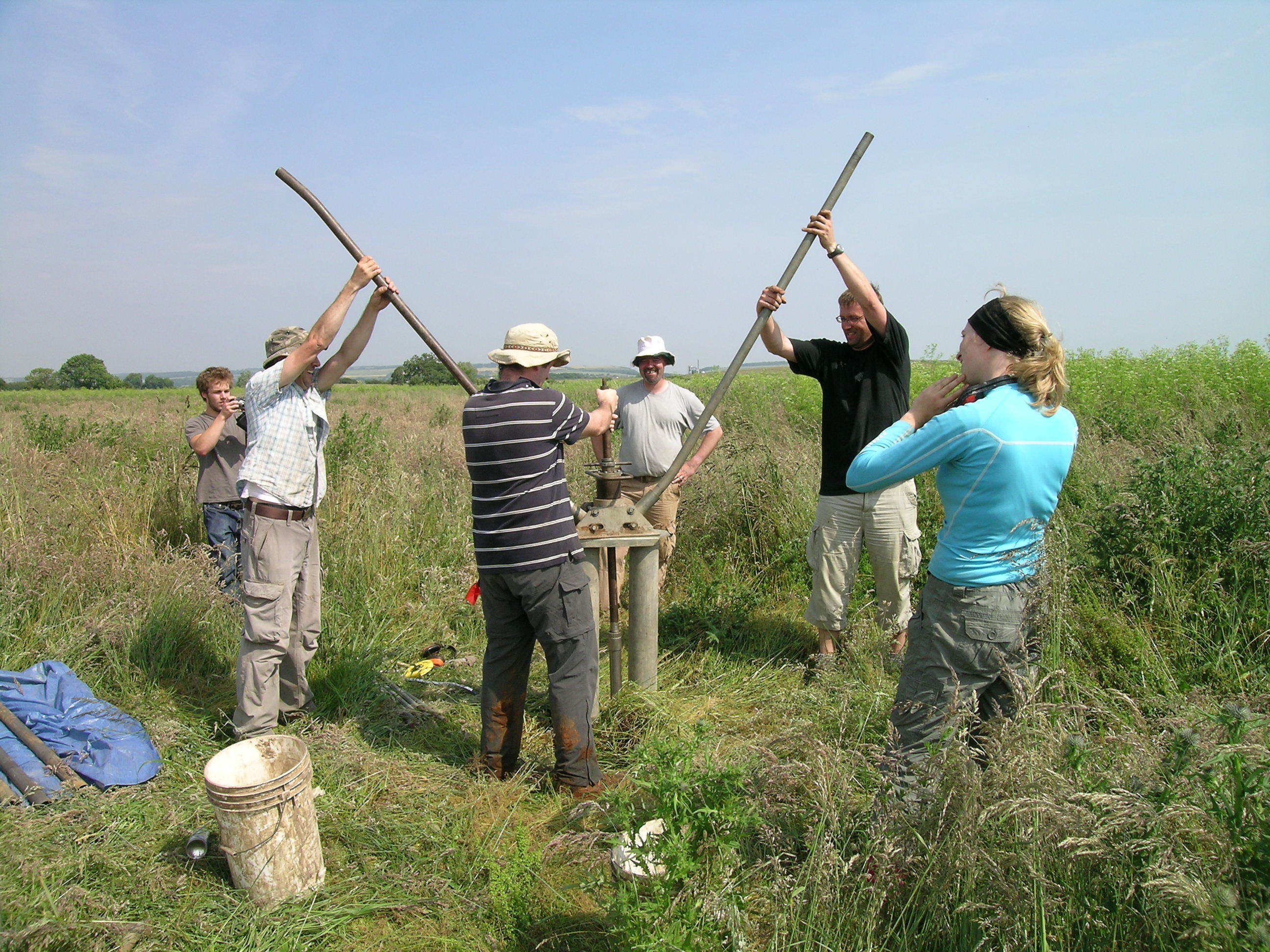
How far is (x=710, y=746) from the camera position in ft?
11.9

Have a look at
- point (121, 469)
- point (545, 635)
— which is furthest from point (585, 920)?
point (121, 469)

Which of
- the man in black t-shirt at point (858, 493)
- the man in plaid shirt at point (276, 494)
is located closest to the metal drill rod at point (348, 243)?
the man in plaid shirt at point (276, 494)

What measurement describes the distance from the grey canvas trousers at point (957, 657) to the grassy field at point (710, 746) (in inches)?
7.4

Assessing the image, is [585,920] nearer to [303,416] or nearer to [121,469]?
[303,416]

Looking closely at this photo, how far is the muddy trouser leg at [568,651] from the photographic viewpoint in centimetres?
323

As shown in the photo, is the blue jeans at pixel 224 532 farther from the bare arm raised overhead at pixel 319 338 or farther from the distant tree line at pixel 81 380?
the distant tree line at pixel 81 380

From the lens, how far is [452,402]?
27094mm

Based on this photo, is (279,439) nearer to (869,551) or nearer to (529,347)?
(529,347)

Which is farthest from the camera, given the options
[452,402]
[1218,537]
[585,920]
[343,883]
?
[452,402]

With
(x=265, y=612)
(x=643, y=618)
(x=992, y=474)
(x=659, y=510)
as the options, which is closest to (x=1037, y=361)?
(x=992, y=474)

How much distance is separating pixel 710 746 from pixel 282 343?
2806 millimetres

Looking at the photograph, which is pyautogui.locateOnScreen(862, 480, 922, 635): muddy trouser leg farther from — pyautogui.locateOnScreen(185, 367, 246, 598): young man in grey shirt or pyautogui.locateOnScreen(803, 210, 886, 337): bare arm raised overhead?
pyautogui.locateOnScreen(185, 367, 246, 598): young man in grey shirt

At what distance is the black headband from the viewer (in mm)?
2391

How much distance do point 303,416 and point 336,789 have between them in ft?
5.43
